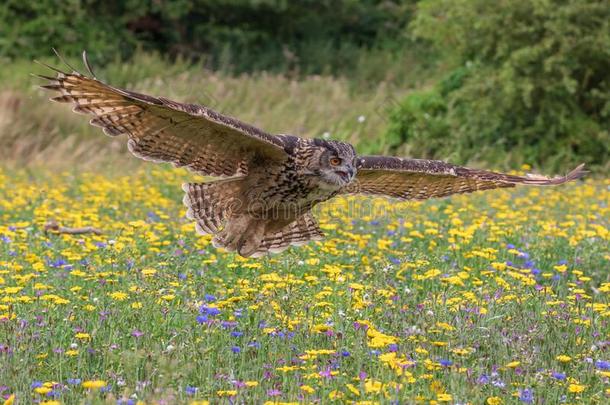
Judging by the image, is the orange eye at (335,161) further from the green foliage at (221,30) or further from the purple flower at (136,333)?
the green foliage at (221,30)

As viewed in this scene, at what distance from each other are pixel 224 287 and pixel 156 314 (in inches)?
37.3

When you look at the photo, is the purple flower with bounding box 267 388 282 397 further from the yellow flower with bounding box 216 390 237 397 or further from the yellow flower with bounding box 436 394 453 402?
the yellow flower with bounding box 436 394 453 402

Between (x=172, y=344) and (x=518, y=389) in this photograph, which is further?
(x=172, y=344)

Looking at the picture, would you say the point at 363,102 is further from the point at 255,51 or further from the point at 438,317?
the point at 438,317

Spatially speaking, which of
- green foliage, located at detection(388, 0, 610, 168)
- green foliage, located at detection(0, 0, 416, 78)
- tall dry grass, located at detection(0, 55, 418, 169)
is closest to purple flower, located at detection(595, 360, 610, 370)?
tall dry grass, located at detection(0, 55, 418, 169)

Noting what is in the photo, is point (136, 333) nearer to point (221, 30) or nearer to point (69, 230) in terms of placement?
point (69, 230)

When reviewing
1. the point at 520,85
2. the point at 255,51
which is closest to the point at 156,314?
the point at 520,85

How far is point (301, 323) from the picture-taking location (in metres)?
5.18

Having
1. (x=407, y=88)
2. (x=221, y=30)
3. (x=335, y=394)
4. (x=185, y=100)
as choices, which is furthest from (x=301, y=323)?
(x=221, y=30)

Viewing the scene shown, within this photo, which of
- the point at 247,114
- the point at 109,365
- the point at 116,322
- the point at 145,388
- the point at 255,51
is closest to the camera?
the point at 145,388

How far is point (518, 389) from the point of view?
4379 mm

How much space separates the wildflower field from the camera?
4281mm

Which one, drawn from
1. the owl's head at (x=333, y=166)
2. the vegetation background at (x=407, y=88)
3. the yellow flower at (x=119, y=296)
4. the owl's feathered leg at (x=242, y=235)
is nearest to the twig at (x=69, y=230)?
the owl's feathered leg at (x=242, y=235)

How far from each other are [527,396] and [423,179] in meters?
3.38
